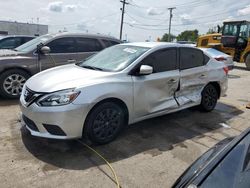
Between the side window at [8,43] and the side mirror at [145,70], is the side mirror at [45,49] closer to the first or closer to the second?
the side mirror at [145,70]

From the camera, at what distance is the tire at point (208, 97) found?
5480mm

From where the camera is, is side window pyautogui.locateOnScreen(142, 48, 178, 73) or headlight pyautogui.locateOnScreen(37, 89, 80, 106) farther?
side window pyautogui.locateOnScreen(142, 48, 178, 73)

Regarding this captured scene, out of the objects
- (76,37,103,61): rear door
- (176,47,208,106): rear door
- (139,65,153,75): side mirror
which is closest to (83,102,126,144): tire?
(139,65,153,75): side mirror

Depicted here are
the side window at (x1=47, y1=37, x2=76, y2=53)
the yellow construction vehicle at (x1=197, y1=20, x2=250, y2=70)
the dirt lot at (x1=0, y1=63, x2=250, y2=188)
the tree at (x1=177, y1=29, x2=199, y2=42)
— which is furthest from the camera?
the tree at (x1=177, y1=29, x2=199, y2=42)

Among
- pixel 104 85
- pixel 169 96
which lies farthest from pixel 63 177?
pixel 169 96

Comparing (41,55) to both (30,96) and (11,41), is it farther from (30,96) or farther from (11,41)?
(11,41)

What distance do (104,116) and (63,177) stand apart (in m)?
1.07

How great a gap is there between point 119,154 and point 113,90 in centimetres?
91

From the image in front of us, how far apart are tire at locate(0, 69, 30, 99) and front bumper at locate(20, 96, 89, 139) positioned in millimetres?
2656

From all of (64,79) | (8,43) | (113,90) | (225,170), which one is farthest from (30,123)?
(8,43)

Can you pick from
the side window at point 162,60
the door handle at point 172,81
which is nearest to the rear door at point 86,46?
the side window at point 162,60

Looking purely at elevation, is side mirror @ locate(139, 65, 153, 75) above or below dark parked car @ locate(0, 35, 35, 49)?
below

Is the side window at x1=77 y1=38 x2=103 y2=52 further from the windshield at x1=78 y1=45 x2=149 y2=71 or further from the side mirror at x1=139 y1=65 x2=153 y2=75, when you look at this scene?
the side mirror at x1=139 y1=65 x2=153 y2=75

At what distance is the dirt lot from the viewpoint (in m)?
3.01
